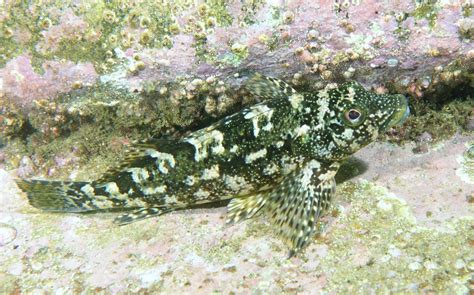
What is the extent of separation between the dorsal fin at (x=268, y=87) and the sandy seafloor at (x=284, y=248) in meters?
1.25

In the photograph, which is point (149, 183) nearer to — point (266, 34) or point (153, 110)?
point (153, 110)

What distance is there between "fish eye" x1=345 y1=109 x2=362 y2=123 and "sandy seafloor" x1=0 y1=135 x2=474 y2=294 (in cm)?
83

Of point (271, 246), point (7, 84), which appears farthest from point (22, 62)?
point (271, 246)

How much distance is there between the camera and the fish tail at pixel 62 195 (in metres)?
4.35

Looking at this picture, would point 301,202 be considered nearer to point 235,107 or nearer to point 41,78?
point 235,107

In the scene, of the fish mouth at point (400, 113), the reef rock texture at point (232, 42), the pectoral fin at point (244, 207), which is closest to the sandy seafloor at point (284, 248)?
the pectoral fin at point (244, 207)

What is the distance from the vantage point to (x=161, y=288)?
3566 millimetres

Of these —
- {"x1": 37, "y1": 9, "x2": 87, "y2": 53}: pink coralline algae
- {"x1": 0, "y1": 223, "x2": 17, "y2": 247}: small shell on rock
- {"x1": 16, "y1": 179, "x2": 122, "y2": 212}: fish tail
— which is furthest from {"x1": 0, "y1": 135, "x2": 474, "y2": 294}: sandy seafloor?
{"x1": 37, "y1": 9, "x2": 87, "y2": 53}: pink coralline algae

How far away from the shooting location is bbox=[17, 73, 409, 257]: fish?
3.91 m

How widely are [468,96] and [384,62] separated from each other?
135 centimetres

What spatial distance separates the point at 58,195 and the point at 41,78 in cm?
133

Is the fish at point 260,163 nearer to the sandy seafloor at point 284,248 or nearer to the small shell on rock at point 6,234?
the sandy seafloor at point 284,248

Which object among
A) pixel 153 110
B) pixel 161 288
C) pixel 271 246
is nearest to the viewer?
pixel 161 288

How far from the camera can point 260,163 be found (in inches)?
163
